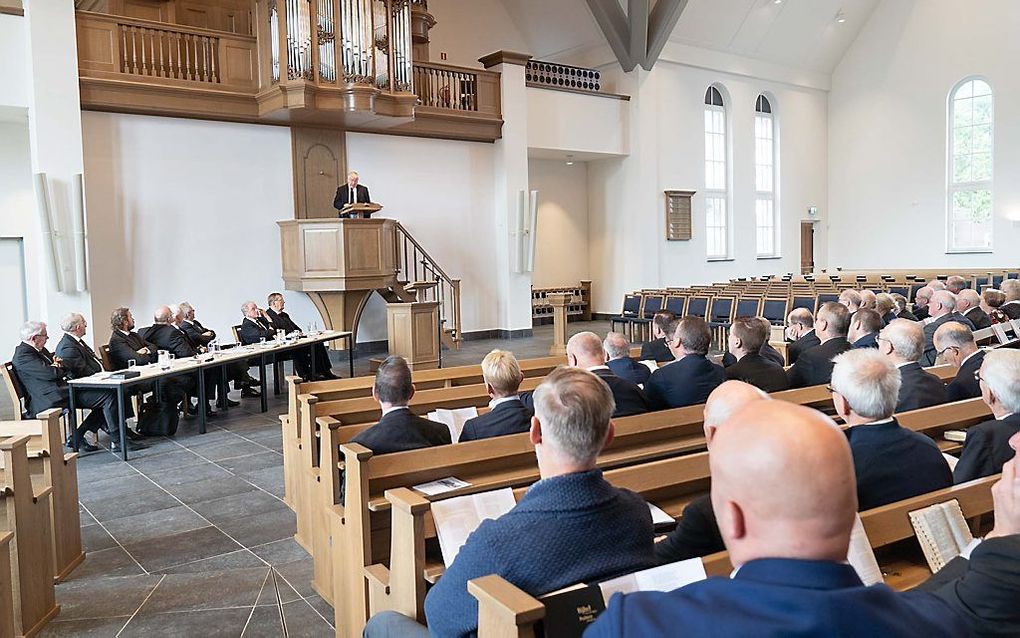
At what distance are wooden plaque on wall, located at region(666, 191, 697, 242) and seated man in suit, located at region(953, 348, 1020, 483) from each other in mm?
13578

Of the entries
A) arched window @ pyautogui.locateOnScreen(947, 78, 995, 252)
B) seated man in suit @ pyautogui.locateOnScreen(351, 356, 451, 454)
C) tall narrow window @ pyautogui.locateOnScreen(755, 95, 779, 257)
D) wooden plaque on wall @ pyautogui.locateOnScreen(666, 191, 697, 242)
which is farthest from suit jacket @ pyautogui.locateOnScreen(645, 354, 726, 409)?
arched window @ pyautogui.locateOnScreen(947, 78, 995, 252)

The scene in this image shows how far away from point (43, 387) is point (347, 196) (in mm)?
5369

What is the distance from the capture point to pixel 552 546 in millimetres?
1696

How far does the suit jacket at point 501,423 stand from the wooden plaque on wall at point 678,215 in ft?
44.0

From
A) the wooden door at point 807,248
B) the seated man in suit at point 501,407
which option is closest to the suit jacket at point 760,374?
the seated man in suit at point 501,407

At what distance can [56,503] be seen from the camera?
3770 millimetres

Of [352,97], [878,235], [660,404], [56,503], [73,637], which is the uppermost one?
[352,97]

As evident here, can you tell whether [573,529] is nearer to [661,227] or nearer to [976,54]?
[661,227]

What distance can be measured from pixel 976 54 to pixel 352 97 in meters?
13.8

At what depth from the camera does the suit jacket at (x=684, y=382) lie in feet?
14.2

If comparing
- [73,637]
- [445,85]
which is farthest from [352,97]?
[73,637]

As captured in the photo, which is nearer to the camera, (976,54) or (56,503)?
(56,503)

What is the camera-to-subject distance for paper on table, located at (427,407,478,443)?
4.29 metres

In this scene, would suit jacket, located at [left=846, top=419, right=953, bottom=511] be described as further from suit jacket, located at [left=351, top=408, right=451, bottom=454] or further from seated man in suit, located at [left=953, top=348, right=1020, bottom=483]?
suit jacket, located at [left=351, top=408, right=451, bottom=454]
